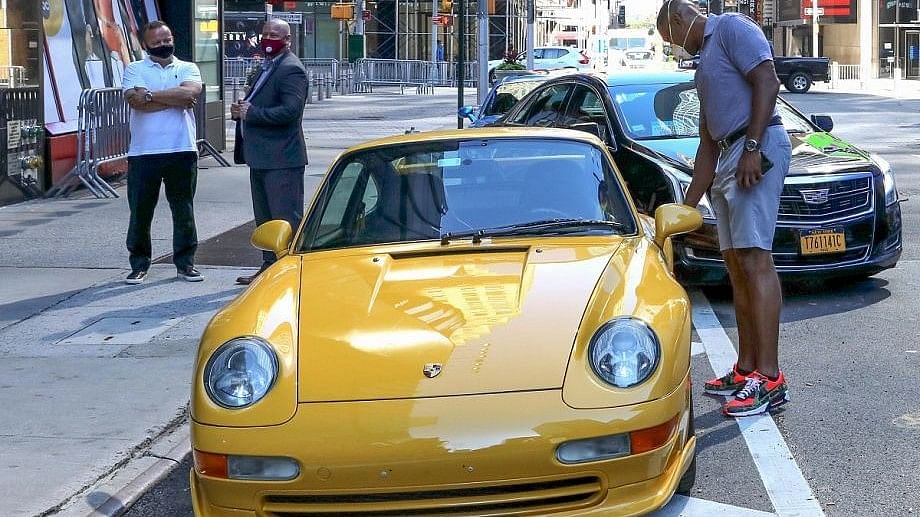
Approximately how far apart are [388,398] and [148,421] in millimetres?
2207

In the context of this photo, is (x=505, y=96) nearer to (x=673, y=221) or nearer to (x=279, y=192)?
(x=279, y=192)

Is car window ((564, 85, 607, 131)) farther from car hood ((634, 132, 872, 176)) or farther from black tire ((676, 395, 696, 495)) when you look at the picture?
black tire ((676, 395, 696, 495))

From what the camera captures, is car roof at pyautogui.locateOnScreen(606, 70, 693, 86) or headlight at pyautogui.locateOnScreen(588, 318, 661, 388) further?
car roof at pyautogui.locateOnScreen(606, 70, 693, 86)

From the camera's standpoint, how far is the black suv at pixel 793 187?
8125mm

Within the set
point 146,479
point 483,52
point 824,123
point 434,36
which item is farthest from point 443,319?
point 434,36

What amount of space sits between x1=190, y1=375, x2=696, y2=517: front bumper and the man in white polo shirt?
220 inches

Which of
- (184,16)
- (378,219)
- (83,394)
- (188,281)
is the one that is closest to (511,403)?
(378,219)

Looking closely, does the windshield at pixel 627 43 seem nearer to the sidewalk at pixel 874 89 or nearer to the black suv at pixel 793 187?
the sidewalk at pixel 874 89

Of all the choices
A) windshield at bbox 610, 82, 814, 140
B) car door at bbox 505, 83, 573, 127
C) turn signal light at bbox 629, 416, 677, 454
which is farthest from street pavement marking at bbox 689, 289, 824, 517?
car door at bbox 505, 83, 573, 127

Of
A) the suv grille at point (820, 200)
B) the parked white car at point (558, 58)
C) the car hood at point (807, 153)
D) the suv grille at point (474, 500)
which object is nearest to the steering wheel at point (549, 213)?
the suv grille at point (474, 500)

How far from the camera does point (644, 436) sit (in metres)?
3.87

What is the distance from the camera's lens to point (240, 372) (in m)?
4.09

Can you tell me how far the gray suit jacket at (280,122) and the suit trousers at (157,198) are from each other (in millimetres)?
648

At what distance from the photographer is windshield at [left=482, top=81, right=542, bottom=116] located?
13.0 meters
